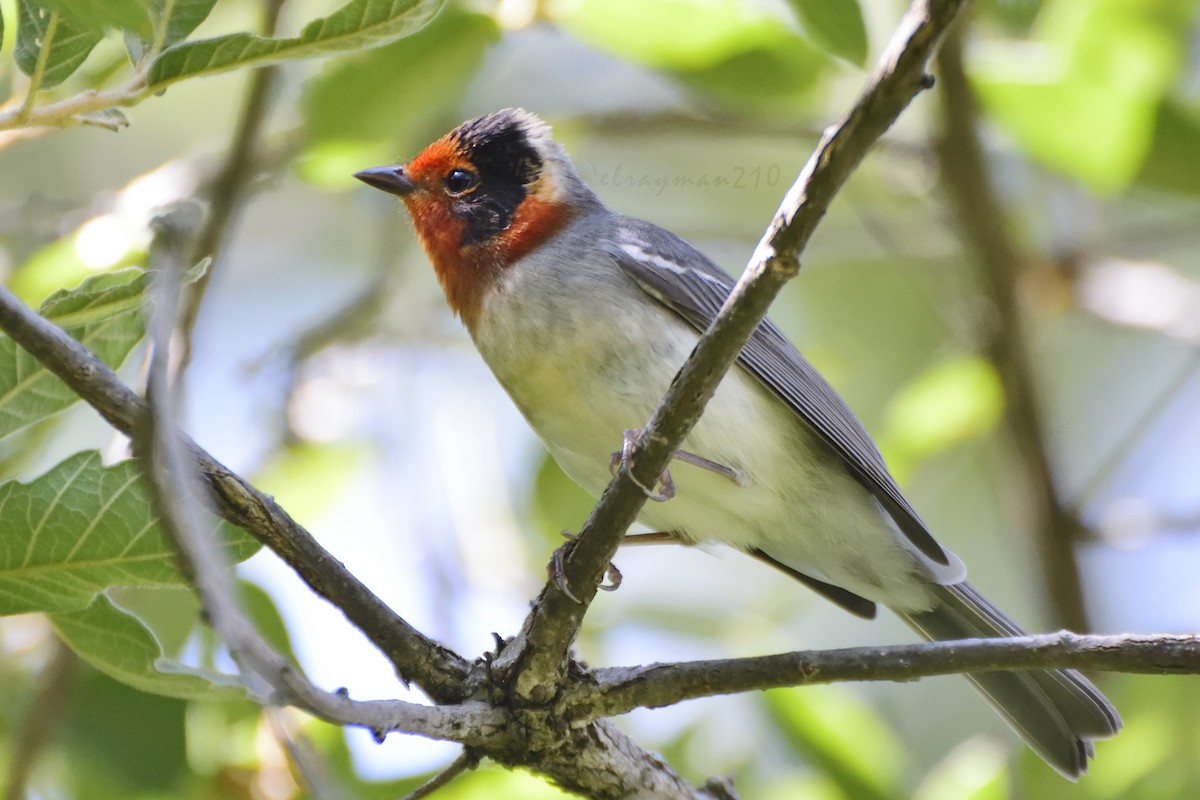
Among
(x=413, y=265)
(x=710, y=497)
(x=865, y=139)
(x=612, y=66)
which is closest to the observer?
(x=865, y=139)

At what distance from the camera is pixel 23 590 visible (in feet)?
6.70

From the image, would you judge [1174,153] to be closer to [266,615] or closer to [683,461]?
[683,461]

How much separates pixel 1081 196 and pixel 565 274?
294 cm

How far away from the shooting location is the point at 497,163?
4.11m

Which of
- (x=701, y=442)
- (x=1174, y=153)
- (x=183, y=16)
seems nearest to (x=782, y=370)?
(x=701, y=442)

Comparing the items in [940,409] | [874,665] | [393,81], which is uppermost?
[940,409]

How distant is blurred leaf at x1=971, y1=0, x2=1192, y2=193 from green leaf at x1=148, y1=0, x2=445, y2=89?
257cm

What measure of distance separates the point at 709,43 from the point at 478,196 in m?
0.90

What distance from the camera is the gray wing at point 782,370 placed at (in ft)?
11.1

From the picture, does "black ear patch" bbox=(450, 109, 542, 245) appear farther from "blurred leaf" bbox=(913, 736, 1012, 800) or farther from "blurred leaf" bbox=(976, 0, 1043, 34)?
"blurred leaf" bbox=(913, 736, 1012, 800)

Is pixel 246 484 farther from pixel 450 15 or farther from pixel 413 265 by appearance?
pixel 413 265

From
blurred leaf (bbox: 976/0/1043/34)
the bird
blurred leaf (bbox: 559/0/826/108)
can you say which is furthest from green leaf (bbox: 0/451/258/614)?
blurred leaf (bbox: 976/0/1043/34)

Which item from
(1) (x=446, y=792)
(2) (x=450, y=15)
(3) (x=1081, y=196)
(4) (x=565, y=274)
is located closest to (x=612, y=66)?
(3) (x=1081, y=196)

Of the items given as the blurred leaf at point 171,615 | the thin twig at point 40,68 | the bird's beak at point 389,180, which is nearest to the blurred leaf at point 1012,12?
the bird's beak at point 389,180
